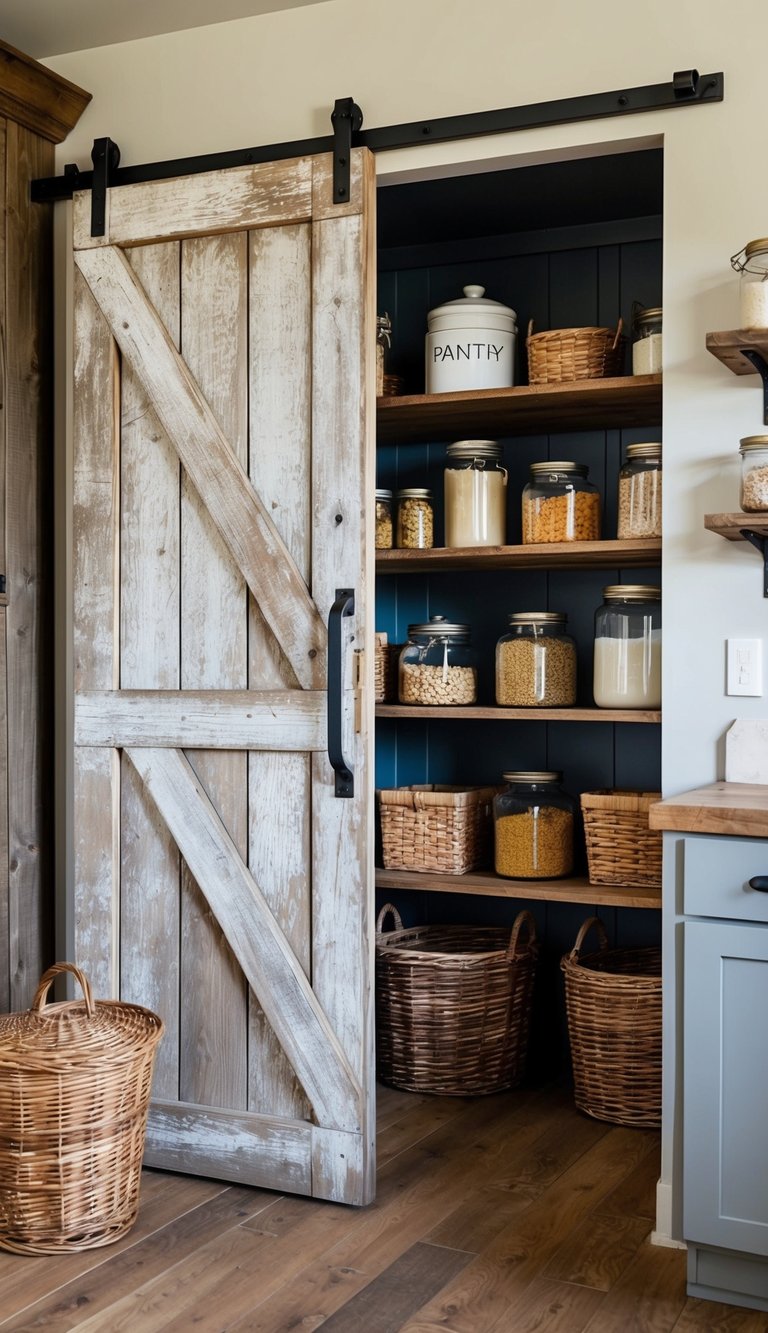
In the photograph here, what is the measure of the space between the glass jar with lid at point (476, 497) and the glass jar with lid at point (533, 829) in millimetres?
661

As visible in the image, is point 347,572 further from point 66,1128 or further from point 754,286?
point 66,1128

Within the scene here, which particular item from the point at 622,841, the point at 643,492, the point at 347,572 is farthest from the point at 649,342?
the point at 622,841

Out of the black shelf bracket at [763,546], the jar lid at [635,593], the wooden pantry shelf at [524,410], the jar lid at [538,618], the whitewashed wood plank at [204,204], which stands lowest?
the jar lid at [538,618]

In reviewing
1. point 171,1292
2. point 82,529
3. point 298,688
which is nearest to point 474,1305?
point 171,1292

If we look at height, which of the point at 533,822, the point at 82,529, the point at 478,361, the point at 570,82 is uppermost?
the point at 570,82

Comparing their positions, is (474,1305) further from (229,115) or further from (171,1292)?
(229,115)

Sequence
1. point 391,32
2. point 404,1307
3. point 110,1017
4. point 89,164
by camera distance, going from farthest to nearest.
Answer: point 89,164
point 391,32
point 110,1017
point 404,1307

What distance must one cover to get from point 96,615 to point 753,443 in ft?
4.96

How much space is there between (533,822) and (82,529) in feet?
4.51

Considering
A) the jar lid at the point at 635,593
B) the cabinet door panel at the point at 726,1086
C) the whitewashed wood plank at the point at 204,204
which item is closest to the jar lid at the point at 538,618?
the jar lid at the point at 635,593

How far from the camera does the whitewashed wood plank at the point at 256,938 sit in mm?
2787

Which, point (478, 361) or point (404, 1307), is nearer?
point (404, 1307)

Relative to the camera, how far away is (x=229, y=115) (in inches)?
123

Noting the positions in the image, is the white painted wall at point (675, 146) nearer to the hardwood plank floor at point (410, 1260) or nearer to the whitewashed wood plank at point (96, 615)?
the hardwood plank floor at point (410, 1260)
